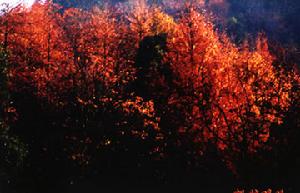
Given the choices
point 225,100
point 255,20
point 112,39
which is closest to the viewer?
point 225,100

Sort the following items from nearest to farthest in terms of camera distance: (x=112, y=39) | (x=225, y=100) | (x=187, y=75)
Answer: (x=225, y=100) < (x=187, y=75) < (x=112, y=39)

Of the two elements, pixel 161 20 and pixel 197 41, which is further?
pixel 161 20

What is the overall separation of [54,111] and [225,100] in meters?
19.1

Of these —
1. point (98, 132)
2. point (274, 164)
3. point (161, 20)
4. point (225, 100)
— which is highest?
point (161, 20)

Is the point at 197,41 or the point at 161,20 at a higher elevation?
the point at 161,20

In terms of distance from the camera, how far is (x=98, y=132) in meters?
38.0

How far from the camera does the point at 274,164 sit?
3859 cm

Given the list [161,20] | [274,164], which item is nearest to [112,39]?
[161,20]

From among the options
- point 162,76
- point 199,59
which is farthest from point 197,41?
point 162,76

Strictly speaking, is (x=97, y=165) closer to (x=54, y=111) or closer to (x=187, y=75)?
(x=54, y=111)

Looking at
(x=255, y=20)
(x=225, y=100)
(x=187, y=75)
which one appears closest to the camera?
(x=225, y=100)

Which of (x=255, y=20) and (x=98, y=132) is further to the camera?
(x=255, y=20)

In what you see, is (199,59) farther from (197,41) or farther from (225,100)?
(225,100)

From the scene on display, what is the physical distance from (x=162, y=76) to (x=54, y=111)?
42.5ft
